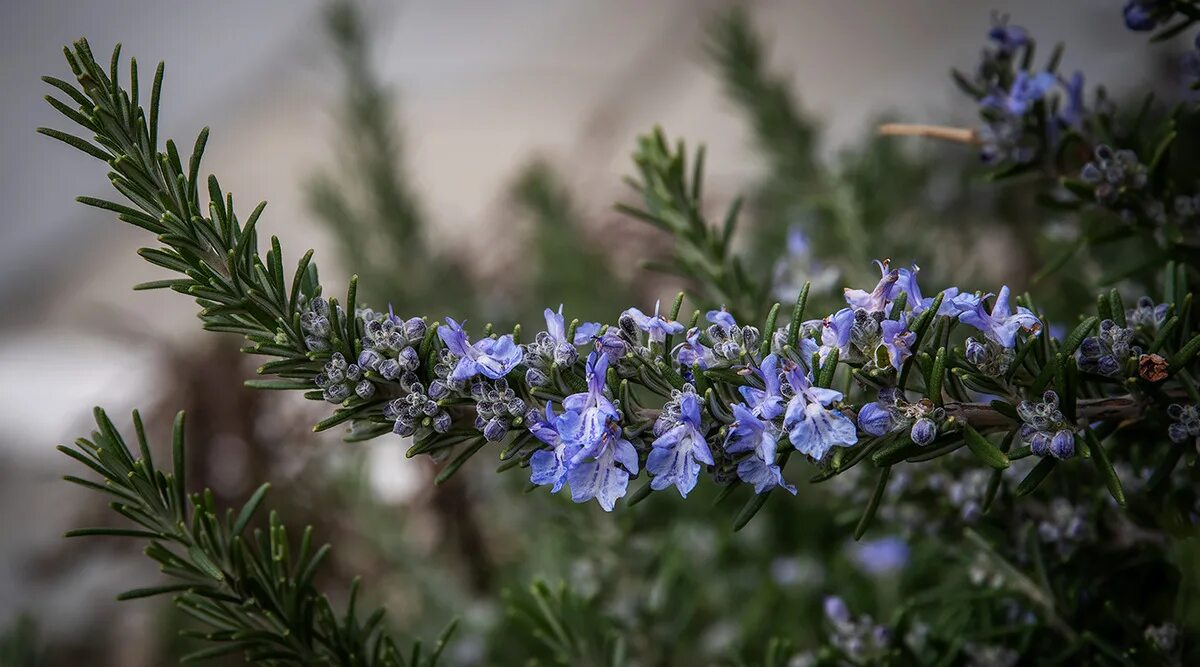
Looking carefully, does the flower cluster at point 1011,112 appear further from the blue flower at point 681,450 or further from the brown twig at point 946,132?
the blue flower at point 681,450

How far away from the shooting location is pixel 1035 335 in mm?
399

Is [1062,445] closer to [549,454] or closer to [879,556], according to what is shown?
[549,454]

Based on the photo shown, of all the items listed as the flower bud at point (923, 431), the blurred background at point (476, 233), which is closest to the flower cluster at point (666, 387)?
the flower bud at point (923, 431)

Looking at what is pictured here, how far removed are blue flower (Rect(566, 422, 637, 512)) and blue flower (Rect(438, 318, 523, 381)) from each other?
0.05m

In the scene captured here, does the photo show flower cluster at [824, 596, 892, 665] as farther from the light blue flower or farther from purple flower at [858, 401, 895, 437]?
the light blue flower

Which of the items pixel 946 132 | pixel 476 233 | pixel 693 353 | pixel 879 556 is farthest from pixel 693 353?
pixel 476 233

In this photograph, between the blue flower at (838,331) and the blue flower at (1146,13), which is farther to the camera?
the blue flower at (1146,13)

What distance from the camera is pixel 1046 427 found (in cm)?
40

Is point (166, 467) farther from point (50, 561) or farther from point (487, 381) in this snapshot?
point (487, 381)

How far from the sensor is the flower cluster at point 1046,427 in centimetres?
39

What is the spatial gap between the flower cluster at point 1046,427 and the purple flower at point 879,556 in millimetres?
472

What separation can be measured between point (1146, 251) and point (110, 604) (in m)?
1.35

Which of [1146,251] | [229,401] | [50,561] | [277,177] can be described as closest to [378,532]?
[229,401]

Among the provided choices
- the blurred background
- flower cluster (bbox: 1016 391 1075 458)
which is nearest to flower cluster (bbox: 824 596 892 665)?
the blurred background
